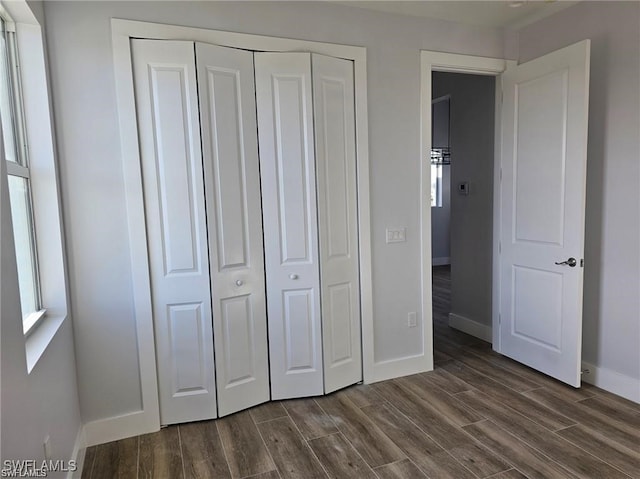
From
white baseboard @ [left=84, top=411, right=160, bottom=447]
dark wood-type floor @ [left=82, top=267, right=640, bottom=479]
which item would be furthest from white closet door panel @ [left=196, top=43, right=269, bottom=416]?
white baseboard @ [left=84, top=411, right=160, bottom=447]

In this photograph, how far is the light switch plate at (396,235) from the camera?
9.74ft

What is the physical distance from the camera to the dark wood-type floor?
2041mm

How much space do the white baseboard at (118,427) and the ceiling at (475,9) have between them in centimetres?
284

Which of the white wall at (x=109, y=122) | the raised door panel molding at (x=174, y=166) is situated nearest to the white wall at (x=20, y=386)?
the white wall at (x=109, y=122)

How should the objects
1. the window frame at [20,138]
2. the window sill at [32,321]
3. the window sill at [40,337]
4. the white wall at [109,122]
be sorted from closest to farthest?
1. the window sill at [40,337]
2. the window sill at [32,321]
3. the window frame at [20,138]
4. the white wall at [109,122]

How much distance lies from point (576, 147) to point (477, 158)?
3.69 ft

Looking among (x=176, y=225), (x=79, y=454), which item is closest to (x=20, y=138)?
(x=176, y=225)

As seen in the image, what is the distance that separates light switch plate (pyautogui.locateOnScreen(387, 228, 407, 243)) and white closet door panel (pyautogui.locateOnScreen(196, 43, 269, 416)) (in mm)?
947

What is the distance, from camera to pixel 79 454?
6.90 feet

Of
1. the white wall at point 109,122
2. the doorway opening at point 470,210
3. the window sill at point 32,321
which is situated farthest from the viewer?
the doorway opening at point 470,210

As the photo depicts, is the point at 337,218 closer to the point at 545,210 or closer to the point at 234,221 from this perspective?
the point at 234,221

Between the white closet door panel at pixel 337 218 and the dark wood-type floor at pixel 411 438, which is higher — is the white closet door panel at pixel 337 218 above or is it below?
above

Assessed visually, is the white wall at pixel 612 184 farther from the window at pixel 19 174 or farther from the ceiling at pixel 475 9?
the window at pixel 19 174

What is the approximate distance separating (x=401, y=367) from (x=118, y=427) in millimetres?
1906
